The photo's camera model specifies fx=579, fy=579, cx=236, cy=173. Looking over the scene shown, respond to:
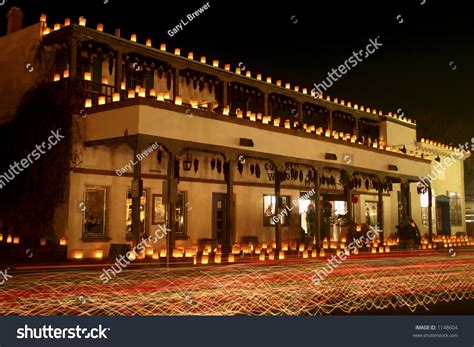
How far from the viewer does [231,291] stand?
39.3 feet

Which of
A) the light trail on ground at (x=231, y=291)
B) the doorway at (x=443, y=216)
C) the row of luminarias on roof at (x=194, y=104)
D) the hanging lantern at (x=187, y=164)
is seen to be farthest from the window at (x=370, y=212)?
the light trail on ground at (x=231, y=291)

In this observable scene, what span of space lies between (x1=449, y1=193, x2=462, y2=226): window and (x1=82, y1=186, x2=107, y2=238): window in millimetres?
28164

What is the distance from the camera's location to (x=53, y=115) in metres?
19.9

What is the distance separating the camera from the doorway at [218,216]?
25.6m

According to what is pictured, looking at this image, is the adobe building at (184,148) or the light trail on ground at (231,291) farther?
the adobe building at (184,148)

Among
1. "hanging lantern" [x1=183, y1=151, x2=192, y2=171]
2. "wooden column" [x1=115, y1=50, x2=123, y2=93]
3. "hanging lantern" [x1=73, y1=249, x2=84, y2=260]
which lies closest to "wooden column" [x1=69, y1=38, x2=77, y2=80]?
"wooden column" [x1=115, y1=50, x2=123, y2=93]

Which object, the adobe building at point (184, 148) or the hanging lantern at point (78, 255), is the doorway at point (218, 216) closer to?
the adobe building at point (184, 148)

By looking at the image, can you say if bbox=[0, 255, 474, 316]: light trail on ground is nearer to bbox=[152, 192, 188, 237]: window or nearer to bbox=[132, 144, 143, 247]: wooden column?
bbox=[132, 144, 143, 247]: wooden column

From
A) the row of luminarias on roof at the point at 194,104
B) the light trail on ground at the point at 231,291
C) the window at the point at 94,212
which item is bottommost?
the light trail on ground at the point at 231,291

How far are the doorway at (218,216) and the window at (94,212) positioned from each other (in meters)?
6.04

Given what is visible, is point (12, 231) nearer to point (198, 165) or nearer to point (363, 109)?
point (198, 165)

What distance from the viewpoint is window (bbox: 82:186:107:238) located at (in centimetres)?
2031

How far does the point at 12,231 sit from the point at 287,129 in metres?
11.5

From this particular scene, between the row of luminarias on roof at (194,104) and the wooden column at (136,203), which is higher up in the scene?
the row of luminarias on roof at (194,104)
